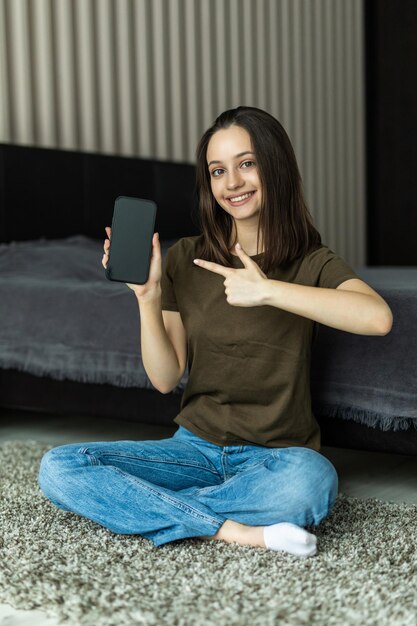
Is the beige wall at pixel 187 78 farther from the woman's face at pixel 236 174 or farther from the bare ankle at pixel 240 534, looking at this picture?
the bare ankle at pixel 240 534

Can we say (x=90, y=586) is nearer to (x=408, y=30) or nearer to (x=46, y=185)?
(x=46, y=185)

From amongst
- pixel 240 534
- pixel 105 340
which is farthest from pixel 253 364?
pixel 105 340

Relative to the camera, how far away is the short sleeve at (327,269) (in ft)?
4.58

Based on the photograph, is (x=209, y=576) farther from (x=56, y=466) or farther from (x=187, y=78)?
(x=187, y=78)

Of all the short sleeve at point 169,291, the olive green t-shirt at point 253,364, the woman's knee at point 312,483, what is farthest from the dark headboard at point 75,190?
the woman's knee at point 312,483

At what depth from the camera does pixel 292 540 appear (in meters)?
1.32

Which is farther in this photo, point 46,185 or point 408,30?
point 408,30

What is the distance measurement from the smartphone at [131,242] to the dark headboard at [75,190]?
1.49 meters

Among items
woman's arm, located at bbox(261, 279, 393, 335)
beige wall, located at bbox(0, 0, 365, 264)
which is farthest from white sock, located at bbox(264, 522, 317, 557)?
beige wall, located at bbox(0, 0, 365, 264)

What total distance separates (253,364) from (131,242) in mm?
297

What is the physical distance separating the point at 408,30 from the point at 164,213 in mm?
2496

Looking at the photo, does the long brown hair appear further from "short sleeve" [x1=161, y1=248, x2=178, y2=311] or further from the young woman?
"short sleeve" [x1=161, y1=248, x2=178, y2=311]

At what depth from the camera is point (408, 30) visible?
206 inches

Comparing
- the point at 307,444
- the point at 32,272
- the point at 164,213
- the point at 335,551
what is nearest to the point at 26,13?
the point at 164,213
